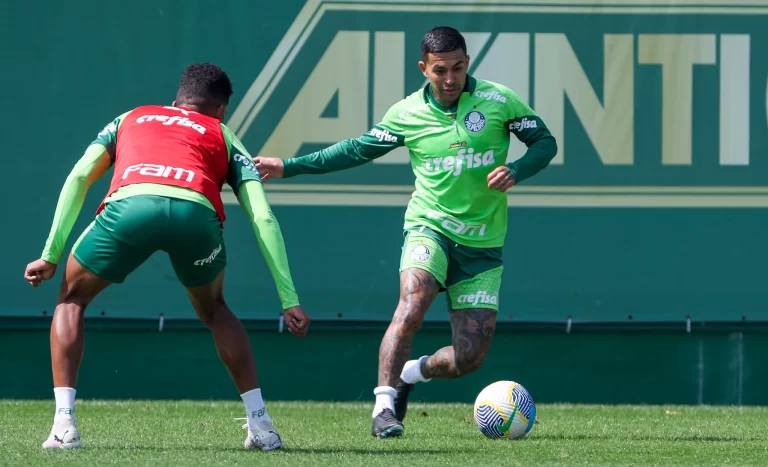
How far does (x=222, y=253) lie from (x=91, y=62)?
3921mm

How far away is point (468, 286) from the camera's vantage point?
6609 mm

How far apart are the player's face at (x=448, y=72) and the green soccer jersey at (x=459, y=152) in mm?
106

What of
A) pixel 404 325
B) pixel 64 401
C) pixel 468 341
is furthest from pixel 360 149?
pixel 64 401

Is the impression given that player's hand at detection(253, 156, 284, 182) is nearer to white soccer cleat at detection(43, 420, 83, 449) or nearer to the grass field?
the grass field

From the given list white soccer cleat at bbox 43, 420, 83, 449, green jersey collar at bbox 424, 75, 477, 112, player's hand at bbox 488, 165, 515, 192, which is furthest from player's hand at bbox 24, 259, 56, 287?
green jersey collar at bbox 424, 75, 477, 112

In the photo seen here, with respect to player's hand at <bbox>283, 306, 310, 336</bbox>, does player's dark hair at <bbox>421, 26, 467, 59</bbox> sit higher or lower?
higher

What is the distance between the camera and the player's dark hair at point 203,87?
5.54 metres

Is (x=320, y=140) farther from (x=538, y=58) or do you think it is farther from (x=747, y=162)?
(x=747, y=162)

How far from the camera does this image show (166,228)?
16.8 feet

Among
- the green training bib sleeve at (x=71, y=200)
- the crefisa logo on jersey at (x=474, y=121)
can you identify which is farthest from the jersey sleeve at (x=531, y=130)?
the green training bib sleeve at (x=71, y=200)

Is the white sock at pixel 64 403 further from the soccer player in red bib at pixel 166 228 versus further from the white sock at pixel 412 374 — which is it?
the white sock at pixel 412 374

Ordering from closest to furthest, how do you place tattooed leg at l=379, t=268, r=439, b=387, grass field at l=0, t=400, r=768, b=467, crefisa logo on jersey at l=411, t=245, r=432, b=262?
grass field at l=0, t=400, r=768, b=467
tattooed leg at l=379, t=268, r=439, b=387
crefisa logo on jersey at l=411, t=245, r=432, b=262

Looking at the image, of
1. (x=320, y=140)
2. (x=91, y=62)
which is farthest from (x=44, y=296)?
(x=320, y=140)

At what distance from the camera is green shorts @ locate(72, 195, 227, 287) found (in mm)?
5105
